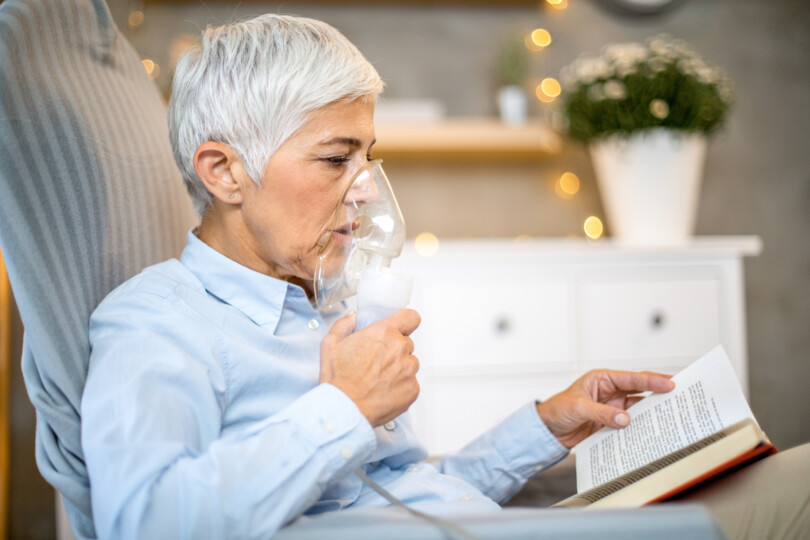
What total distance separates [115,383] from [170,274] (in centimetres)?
21

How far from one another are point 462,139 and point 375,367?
1.46 meters

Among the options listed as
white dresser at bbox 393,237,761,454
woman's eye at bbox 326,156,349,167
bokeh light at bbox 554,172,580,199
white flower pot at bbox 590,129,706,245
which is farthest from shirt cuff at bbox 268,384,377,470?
bokeh light at bbox 554,172,580,199

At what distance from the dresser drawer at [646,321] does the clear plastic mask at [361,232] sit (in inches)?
38.7

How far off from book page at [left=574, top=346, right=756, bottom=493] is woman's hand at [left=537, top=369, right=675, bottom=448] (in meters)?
0.02

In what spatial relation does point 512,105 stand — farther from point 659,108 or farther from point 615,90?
point 659,108

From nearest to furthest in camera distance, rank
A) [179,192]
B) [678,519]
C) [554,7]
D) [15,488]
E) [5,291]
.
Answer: [678,519]
[179,192]
[5,291]
[15,488]
[554,7]

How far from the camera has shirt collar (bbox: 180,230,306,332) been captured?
79 centimetres

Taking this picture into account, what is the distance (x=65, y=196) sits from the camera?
0.71m

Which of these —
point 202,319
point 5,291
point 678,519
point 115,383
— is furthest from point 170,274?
point 5,291

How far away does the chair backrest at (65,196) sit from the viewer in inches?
25.1

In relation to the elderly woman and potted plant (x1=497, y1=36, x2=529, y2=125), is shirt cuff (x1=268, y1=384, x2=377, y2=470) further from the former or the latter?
potted plant (x1=497, y1=36, x2=529, y2=125)

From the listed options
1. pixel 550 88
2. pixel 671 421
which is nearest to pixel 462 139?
pixel 550 88

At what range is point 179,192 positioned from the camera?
995 mm

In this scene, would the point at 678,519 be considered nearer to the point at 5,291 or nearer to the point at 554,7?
the point at 5,291
